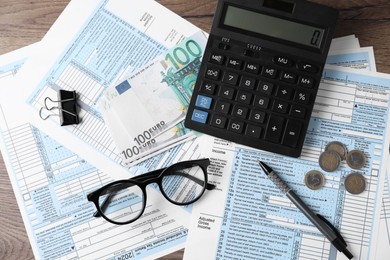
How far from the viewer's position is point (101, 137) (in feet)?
2.29

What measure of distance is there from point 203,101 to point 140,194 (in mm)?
174

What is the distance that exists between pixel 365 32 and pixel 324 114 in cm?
13

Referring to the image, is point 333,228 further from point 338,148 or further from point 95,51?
point 95,51

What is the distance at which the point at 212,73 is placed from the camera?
2.12ft

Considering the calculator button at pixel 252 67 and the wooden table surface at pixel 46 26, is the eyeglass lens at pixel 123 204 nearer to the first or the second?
the wooden table surface at pixel 46 26

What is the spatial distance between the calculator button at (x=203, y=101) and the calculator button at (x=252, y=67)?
0.22 feet

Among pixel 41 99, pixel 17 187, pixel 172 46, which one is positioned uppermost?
pixel 172 46

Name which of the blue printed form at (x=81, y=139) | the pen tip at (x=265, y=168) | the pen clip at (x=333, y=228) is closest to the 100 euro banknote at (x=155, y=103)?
the blue printed form at (x=81, y=139)

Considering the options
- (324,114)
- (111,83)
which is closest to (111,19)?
(111,83)

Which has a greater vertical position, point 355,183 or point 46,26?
point 46,26

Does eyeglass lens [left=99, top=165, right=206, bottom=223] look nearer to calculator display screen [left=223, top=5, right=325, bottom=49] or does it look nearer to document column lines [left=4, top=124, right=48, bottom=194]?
document column lines [left=4, top=124, right=48, bottom=194]

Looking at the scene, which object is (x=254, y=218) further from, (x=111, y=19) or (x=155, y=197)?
(x=111, y=19)

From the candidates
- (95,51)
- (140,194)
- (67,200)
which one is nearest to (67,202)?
(67,200)

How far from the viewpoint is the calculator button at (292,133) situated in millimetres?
638
